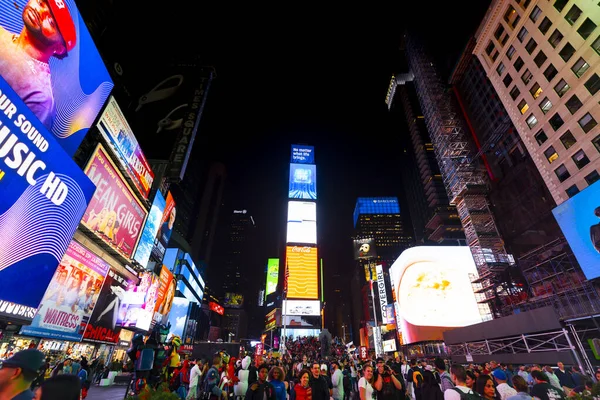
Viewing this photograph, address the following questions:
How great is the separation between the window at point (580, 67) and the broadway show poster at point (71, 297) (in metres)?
44.0

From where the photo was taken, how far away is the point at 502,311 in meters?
30.4

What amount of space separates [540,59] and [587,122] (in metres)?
9.87

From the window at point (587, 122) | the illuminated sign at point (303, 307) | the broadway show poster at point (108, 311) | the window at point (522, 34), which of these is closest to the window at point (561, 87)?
the window at point (587, 122)

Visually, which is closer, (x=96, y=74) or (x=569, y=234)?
(x=96, y=74)

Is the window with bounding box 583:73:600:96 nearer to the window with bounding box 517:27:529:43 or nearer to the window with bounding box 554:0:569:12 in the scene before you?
the window with bounding box 554:0:569:12

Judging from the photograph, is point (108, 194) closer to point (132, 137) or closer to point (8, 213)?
point (132, 137)

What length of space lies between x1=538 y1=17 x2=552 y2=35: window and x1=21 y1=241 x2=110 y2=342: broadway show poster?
47.3 m

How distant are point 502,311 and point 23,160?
41426 millimetres

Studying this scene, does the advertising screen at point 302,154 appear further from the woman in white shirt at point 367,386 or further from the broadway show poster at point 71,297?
the woman in white shirt at point 367,386

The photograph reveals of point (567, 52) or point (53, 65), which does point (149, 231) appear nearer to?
point (53, 65)

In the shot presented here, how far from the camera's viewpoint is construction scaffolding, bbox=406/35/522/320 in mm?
31016

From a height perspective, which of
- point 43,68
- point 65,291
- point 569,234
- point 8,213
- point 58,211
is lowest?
point 65,291

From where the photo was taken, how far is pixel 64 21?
1152 cm

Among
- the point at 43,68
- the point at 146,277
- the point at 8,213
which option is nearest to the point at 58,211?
the point at 8,213
